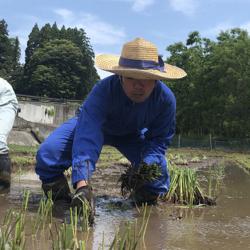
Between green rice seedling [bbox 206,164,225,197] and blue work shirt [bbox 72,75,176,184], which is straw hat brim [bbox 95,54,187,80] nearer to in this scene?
blue work shirt [bbox 72,75,176,184]

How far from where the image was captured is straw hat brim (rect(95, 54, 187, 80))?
3.46 meters

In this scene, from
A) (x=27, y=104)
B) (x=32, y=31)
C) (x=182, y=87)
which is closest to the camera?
(x=27, y=104)

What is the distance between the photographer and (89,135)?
3.60m

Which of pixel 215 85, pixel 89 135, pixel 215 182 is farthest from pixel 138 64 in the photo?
pixel 215 85

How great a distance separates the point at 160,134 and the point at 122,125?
35 centimetres

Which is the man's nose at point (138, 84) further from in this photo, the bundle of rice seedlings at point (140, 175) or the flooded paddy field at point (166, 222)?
the flooded paddy field at point (166, 222)

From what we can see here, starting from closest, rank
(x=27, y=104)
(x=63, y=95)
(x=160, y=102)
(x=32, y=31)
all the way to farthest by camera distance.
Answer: (x=160, y=102), (x=27, y=104), (x=63, y=95), (x=32, y=31)

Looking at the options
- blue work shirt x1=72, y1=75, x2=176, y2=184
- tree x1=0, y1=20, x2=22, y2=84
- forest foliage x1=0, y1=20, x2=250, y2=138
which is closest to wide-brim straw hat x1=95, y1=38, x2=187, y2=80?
blue work shirt x1=72, y1=75, x2=176, y2=184

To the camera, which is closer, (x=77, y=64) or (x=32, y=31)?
(x=77, y=64)

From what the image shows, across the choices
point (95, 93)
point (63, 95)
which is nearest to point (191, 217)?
point (95, 93)

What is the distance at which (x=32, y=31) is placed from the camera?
274 ft

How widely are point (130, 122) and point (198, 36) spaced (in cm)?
3796

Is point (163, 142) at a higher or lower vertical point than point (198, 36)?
lower

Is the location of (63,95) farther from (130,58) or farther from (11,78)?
(130,58)
